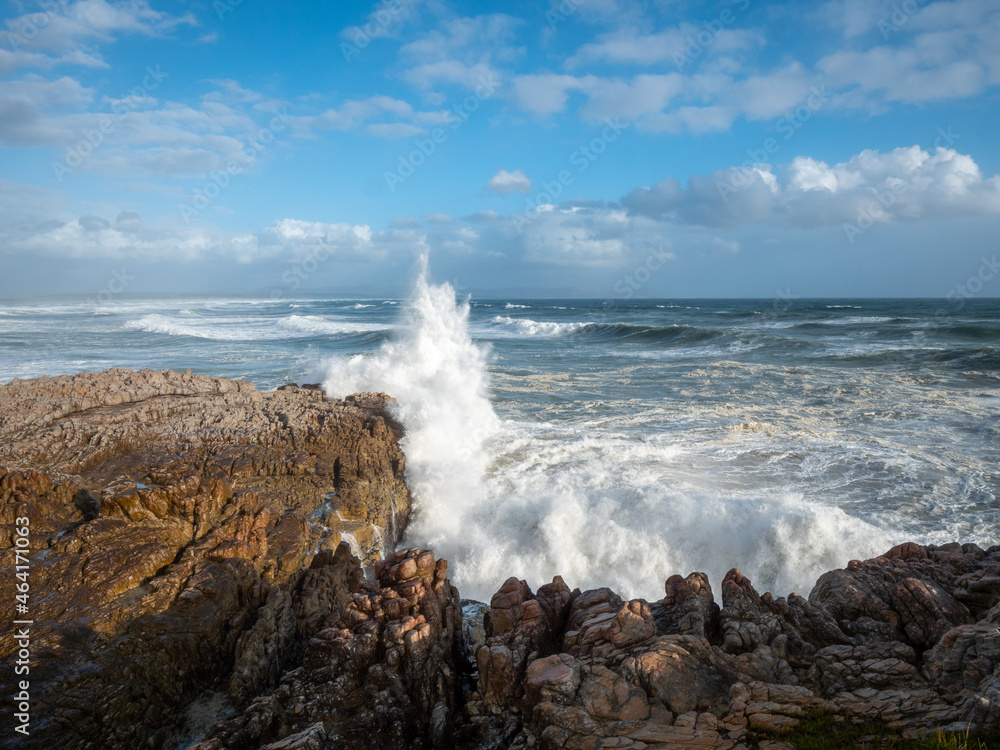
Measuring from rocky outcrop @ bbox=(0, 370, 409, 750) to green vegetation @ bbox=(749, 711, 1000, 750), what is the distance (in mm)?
3994

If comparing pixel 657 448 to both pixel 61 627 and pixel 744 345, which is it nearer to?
pixel 61 627

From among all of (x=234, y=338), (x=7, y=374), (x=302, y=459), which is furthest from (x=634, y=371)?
(x=234, y=338)

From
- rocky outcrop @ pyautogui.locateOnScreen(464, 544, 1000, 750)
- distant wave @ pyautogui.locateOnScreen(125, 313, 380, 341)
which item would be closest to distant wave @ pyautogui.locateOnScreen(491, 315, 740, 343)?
distant wave @ pyautogui.locateOnScreen(125, 313, 380, 341)

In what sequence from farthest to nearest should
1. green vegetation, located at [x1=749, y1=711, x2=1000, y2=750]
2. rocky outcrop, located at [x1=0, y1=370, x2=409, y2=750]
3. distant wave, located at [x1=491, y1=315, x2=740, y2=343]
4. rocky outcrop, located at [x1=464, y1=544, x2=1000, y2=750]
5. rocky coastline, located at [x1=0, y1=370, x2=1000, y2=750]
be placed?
1. distant wave, located at [x1=491, y1=315, x2=740, y2=343]
2. rocky outcrop, located at [x1=0, y1=370, x2=409, y2=750]
3. rocky coastline, located at [x1=0, y1=370, x2=1000, y2=750]
4. rocky outcrop, located at [x1=464, y1=544, x2=1000, y2=750]
5. green vegetation, located at [x1=749, y1=711, x2=1000, y2=750]

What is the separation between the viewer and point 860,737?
144 inches

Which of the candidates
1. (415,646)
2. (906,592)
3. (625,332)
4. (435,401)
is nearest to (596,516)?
(906,592)

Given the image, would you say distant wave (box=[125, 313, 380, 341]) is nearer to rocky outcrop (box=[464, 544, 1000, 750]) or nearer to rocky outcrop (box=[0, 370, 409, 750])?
rocky outcrop (box=[0, 370, 409, 750])

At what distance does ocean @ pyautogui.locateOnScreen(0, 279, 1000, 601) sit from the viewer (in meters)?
8.48

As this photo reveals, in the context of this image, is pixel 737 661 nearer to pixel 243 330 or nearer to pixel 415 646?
pixel 415 646

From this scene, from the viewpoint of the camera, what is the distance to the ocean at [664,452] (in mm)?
8484

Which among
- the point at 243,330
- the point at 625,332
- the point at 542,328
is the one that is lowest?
the point at 243,330

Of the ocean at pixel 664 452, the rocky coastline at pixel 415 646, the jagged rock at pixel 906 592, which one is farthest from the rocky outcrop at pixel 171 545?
the jagged rock at pixel 906 592

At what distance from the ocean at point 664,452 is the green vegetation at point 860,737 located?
4256 millimetres

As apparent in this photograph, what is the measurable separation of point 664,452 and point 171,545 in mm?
9638
